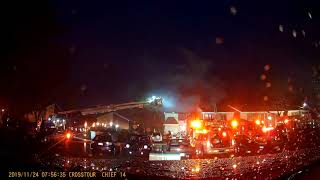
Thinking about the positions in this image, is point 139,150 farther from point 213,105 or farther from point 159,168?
point 213,105

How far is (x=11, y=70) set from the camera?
21.6m

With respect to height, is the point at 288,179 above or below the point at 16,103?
below

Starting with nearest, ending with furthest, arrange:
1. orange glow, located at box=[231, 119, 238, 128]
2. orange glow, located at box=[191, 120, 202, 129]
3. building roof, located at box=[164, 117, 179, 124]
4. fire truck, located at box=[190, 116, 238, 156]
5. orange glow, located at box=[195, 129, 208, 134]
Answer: fire truck, located at box=[190, 116, 238, 156] → orange glow, located at box=[195, 129, 208, 134] → orange glow, located at box=[191, 120, 202, 129] → orange glow, located at box=[231, 119, 238, 128] → building roof, located at box=[164, 117, 179, 124]

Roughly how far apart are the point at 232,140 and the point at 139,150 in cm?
590

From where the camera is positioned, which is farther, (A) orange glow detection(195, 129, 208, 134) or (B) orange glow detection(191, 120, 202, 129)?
(B) orange glow detection(191, 120, 202, 129)

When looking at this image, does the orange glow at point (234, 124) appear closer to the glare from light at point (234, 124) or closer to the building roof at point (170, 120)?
the glare from light at point (234, 124)

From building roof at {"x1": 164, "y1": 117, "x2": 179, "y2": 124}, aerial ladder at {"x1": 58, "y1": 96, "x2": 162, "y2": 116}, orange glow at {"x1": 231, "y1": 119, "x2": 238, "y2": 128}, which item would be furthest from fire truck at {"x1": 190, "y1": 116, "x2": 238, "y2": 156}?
building roof at {"x1": 164, "y1": 117, "x2": 179, "y2": 124}

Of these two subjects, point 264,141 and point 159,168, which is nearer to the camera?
point 159,168

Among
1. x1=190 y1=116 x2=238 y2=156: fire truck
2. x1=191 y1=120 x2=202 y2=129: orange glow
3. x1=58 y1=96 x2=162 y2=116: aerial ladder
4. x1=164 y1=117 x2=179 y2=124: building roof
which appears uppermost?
x1=58 y1=96 x2=162 y2=116: aerial ladder

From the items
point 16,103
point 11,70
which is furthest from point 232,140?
point 16,103

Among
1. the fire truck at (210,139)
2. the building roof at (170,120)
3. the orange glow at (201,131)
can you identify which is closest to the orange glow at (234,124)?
the fire truck at (210,139)

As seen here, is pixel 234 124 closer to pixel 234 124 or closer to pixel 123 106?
pixel 234 124

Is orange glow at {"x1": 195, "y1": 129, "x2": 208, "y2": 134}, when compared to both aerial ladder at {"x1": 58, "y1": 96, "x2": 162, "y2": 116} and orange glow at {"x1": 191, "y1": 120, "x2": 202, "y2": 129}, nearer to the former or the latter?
orange glow at {"x1": 191, "y1": 120, "x2": 202, "y2": 129}

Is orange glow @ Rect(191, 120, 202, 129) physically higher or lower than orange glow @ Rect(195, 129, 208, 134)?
higher
